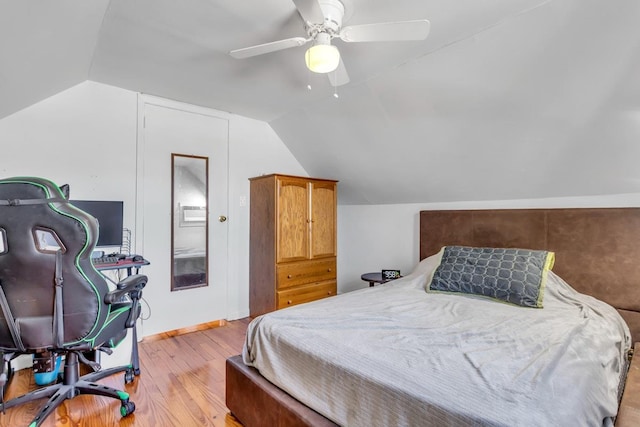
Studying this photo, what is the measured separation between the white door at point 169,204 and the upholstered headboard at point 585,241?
8.61 feet

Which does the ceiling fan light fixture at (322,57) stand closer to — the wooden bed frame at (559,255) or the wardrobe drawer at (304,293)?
the wooden bed frame at (559,255)

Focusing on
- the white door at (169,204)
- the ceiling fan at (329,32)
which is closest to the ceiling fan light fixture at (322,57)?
the ceiling fan at (329,32)

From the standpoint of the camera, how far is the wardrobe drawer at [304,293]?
3369 mm

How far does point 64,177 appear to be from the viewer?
8.73 feet

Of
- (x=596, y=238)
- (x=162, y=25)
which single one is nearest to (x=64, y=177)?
(x=162, y=25)

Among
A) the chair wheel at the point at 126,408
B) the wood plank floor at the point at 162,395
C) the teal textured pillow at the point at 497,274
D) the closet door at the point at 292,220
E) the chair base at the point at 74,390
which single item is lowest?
the wood plank floor at the point at 162,395

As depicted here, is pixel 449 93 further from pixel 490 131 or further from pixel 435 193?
pixel 435 193

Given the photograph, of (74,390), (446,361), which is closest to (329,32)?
(446,361)

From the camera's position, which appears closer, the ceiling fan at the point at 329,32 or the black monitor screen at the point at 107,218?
the ceiling fan at the point at 329,32

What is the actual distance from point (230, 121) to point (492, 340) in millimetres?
3237

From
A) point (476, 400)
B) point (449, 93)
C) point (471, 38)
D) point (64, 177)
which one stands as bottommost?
point (476, 400)

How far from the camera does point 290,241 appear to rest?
3479 mm

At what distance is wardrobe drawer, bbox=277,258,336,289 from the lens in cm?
339

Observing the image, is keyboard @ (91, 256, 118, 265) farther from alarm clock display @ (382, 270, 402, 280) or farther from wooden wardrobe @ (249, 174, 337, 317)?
alarm clock display @ (382, 270, 402, 280)
